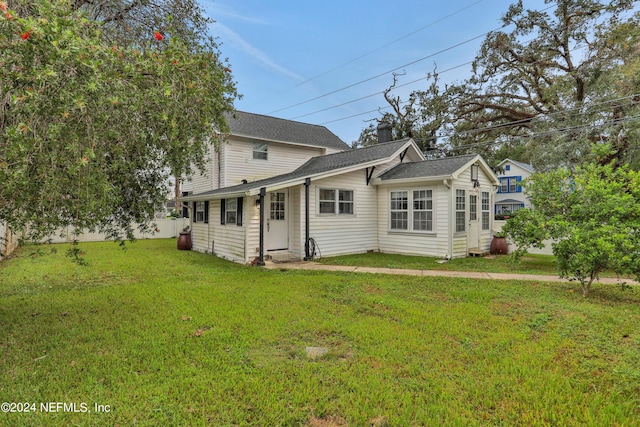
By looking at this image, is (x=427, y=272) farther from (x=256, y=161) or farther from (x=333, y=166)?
(x=256, y=161)

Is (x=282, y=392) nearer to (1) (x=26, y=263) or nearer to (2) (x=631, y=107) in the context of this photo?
(1) (x=26, y=263)

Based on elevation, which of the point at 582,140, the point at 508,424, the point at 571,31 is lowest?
the point at 508,424

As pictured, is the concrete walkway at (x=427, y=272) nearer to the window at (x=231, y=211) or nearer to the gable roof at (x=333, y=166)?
the window at (x=231, y=211)

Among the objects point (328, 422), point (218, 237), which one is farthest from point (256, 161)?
point (328, 422)

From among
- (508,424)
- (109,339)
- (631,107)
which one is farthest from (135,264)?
(631,107)

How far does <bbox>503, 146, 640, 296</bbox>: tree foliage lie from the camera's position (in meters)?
5.32

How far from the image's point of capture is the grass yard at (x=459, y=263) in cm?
844

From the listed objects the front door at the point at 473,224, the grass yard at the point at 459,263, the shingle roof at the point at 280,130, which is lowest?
the grass yard at the point at 459,263

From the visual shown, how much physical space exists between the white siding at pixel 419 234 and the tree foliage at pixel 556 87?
6.82m

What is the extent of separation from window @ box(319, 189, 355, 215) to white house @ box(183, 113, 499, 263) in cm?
3

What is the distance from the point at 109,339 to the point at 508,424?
4.26 meters

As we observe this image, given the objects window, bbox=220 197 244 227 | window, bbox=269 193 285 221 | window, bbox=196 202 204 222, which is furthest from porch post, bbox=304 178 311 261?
window, bbox=196 202 204 222

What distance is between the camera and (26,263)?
9.15m

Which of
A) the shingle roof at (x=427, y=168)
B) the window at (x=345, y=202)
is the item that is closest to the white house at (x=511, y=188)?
the shingle roof at (x=427, y=168)
